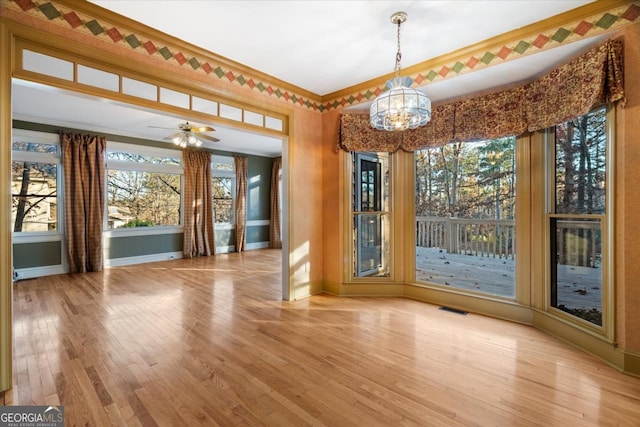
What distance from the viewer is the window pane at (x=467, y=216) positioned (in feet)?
10.9

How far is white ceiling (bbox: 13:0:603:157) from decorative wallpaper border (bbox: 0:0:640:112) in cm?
8

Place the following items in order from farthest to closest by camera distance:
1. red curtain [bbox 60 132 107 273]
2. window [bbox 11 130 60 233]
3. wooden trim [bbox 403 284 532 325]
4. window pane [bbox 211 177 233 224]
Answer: window pane [bbox 211 177 233 224] → red curtain [bbox 60 132 107 273] → window [bbox 11 130 60 233] → wooden trim [bbox 403 284 532 325]

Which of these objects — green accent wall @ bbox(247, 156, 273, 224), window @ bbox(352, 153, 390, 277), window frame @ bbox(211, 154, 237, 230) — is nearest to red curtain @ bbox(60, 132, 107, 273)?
window frame @ bbox(211, 154, 237, 230)

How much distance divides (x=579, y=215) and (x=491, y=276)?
129 cm

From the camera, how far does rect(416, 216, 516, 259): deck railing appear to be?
3379 millimetres

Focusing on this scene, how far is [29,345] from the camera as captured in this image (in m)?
→ 2.57

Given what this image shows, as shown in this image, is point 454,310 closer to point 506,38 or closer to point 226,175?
point 506,38

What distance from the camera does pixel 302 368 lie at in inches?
87.6

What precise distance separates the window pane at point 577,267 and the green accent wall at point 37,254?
25.0ft

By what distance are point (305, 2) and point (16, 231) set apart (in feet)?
20.7

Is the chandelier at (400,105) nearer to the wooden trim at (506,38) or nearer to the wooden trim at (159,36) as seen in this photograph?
the wooden trim at (506,38)

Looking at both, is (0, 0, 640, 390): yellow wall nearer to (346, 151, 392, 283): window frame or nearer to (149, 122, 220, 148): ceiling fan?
(346, 151, 392, 283): window frame

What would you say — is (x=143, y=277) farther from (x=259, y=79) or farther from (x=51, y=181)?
(x=259, y=79)

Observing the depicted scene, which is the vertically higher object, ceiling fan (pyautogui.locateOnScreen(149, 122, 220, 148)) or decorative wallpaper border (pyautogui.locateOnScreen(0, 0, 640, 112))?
decorative wallpaper border (pyautogui.locateOnScreen(0, 0, 640, 112))
